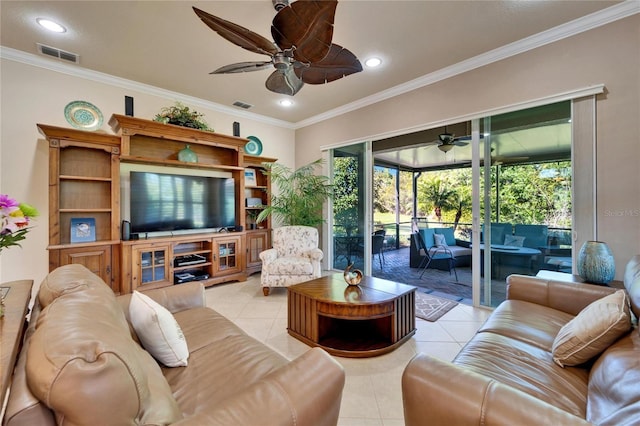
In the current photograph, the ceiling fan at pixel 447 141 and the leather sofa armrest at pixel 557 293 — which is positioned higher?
the ceiling fan at pixel 447 141

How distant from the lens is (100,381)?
656 millimetres

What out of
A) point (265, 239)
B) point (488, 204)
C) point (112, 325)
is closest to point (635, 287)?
point (488, 204)

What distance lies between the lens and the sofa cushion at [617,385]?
829mm

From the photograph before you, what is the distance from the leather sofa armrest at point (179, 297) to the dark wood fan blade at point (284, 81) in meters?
1.75

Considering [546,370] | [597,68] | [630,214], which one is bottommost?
[546,370]

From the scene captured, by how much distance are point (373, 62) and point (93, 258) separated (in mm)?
3905

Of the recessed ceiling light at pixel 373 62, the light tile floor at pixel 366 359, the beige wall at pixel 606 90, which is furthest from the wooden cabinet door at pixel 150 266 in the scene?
the beige wall at pixel 606 90

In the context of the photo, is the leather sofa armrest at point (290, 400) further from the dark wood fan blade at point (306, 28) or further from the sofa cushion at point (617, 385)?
the dark wood fan blade at point (306, 28)

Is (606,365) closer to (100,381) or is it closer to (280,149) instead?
(100,381)

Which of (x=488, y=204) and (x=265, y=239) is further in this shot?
(x=265, y=239)

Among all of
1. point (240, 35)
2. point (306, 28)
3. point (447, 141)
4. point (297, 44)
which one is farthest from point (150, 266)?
point (447, 141)

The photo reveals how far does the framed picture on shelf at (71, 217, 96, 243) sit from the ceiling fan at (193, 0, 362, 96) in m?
2.63

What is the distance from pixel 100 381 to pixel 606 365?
1.75m

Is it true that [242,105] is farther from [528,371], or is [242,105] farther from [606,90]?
[528,371]
